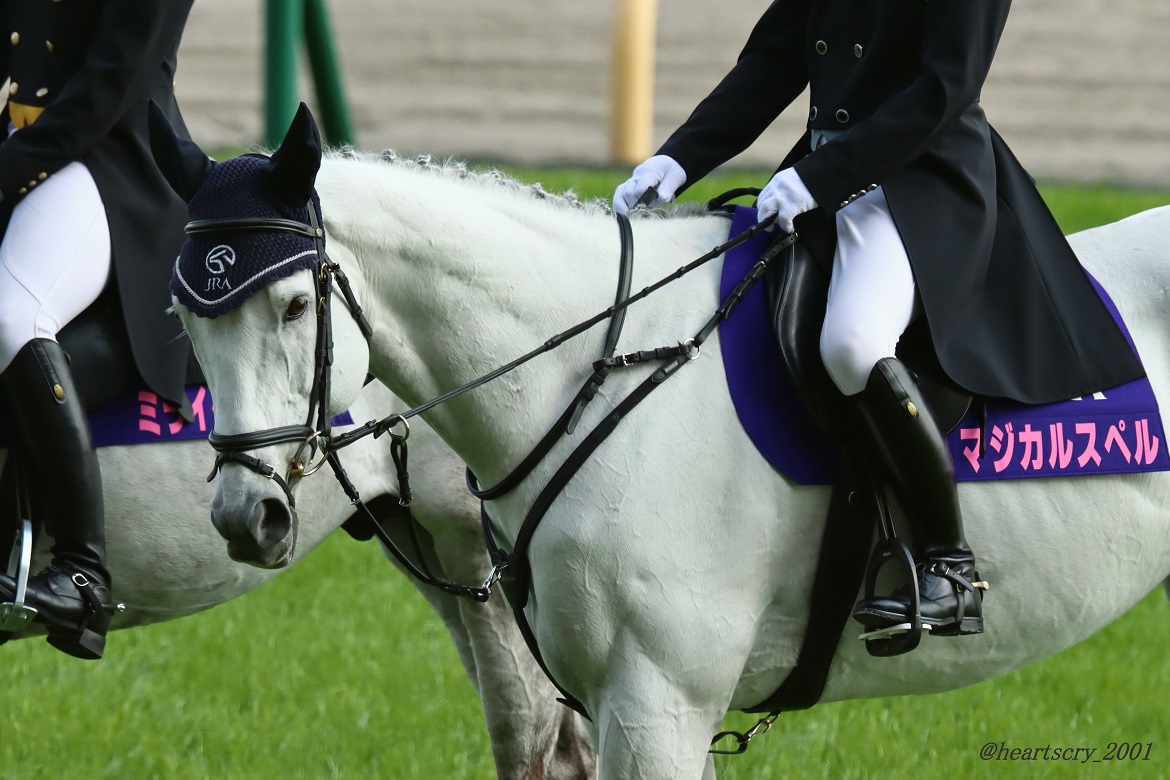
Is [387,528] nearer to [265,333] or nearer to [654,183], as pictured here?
[654,183]

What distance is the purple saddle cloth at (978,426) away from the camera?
3.45 m

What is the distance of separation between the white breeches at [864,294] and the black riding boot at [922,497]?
2.1 inches

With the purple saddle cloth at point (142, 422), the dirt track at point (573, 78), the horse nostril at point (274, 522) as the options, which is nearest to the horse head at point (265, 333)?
the horse nostril at point (274, 522)

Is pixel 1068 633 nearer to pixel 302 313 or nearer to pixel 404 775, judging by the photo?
pixel 302 313

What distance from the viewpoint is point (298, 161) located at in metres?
3.06

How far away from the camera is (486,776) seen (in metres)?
5.43

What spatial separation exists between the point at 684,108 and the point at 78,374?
12.7 metres

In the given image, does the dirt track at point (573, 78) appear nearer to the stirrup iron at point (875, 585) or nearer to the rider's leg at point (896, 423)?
the rider's leg at point (896, 423)

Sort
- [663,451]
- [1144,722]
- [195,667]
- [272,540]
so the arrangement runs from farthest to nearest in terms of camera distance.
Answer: [195,667]
[1144,722]
[663,451]
[272,540]

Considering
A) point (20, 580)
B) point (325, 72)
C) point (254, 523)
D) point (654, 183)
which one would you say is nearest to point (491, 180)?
point (654, 183)

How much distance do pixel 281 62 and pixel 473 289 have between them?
385 inches

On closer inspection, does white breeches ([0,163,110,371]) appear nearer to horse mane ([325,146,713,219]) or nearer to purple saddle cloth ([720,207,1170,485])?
horse mane ([325,146,713,219])

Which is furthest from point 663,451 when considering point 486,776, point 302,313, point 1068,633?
point 486,776

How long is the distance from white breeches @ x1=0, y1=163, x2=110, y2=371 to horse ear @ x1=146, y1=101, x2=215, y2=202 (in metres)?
1.06
